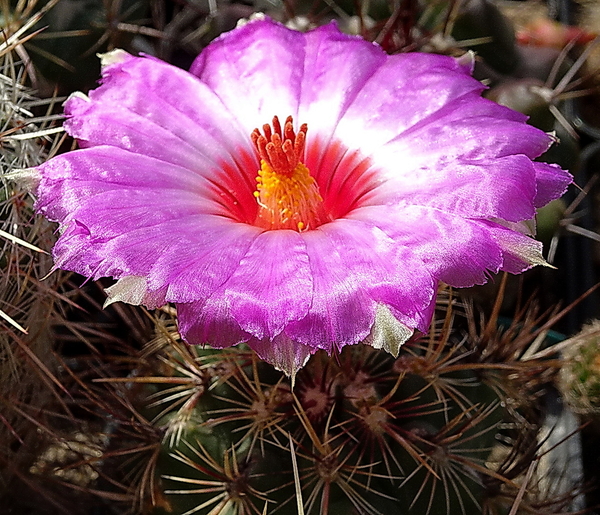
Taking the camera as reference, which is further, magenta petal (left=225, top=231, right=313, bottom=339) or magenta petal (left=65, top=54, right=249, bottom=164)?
magenta petal (left=65, top=54, right=249, bottom=164)

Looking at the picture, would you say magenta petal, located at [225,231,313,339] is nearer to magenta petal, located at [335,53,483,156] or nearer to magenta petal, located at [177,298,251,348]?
magenta petal, located at [177,298,251,348]

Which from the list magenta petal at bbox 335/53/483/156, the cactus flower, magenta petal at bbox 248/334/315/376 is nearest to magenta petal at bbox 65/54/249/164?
the cactus flower

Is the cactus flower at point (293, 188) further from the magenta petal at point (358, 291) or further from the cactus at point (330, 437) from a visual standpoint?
the cactus at point (330, 437)

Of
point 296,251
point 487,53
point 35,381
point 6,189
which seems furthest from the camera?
point 487,53

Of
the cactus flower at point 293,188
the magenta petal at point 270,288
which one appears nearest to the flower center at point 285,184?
the cactus flower at point 293,188

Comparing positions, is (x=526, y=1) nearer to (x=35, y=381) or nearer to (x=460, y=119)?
(x=460, y=119)

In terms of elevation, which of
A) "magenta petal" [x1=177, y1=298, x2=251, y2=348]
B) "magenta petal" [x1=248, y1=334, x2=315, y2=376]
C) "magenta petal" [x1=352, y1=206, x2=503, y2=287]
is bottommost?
"magenta petal" [x1=248, y1=334, x2=315, y2=376]

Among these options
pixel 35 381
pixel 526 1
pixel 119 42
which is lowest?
pixel 35 381

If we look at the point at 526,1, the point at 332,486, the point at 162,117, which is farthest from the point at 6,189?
the point at 526,1
